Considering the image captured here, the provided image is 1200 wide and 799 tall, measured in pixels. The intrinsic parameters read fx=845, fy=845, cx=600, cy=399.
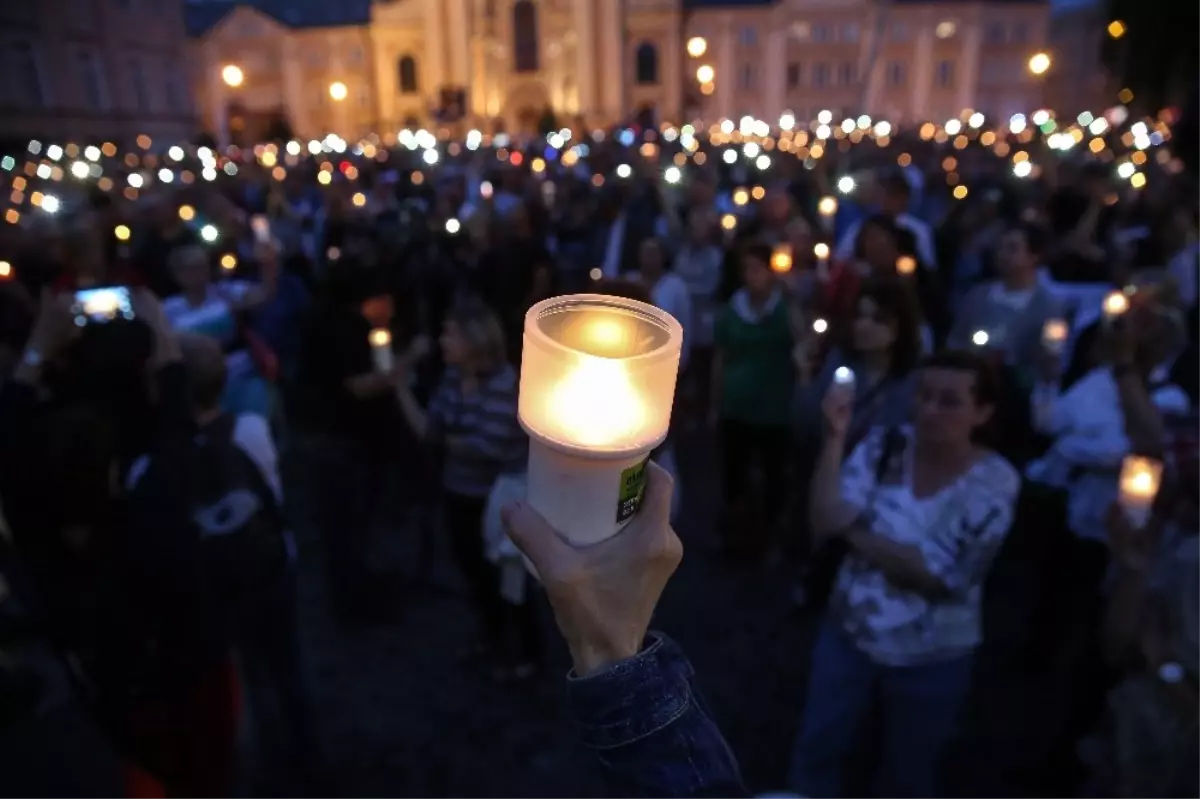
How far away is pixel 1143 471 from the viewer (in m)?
2.62

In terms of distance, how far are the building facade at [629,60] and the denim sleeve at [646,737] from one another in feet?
162

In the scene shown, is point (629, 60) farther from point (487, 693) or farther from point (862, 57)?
point (487, 693)

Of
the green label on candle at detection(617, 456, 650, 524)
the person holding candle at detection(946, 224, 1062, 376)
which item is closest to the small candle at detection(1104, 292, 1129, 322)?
the person holding candle at detection(946, 224, 1062, 376)

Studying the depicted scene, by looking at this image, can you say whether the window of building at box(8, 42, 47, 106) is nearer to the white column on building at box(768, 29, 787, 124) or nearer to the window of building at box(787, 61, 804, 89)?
the white column on building at box(768, 29, 787, 124)

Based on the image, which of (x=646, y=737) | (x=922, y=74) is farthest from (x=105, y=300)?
(x=922, y=74)

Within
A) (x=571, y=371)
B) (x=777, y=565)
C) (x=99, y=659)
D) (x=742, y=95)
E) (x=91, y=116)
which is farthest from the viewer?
(x=742, y=95)

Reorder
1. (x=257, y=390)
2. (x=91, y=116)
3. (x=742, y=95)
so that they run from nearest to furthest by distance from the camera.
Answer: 1. (x=257, y=390)
2. (x=91, y=116)
3. (x=742, y=95)

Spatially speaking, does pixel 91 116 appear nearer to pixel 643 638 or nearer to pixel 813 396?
pixel 813 396

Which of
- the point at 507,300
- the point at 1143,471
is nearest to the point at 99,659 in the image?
the point at 1143,471

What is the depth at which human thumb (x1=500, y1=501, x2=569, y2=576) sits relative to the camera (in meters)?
1.08

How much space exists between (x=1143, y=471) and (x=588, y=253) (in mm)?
6185

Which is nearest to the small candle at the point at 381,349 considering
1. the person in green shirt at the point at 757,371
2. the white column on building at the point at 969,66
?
the person in green shirt at the point at 757,371

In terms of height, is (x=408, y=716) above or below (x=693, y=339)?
below

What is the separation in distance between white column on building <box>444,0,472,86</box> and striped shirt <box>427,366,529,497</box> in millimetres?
48351
